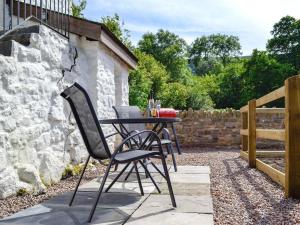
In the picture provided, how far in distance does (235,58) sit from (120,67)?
1377 inches

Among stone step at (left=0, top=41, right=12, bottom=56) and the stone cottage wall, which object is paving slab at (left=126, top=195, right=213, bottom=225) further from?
the stone cottage wall

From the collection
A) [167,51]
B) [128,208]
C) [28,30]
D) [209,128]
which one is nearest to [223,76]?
[167,51]

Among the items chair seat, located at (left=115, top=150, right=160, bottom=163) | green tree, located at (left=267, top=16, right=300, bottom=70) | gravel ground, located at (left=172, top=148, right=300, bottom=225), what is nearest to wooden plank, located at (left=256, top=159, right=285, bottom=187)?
gravel ground, located at (left=172, top=148, right=300, bottom=225)

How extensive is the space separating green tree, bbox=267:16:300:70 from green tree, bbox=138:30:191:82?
20.6ft

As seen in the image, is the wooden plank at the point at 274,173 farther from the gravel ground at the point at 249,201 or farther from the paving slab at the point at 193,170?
the paving slab at the point at 193,170

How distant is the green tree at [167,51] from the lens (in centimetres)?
2814

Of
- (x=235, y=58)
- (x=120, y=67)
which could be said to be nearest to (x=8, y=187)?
(x=120, y=67)

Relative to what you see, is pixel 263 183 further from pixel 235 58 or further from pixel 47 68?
pixel 235 58

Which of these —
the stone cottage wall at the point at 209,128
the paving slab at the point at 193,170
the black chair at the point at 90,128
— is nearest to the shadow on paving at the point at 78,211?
the black chair at the point at 90,128

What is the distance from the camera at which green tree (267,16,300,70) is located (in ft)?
83.3

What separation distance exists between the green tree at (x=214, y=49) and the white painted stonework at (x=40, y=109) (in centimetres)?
3627

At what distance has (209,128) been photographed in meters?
9.49

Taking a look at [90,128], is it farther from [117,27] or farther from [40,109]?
[117,27]

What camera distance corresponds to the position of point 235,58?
41031 millimetres
